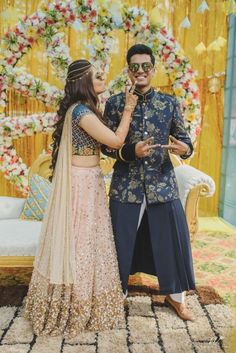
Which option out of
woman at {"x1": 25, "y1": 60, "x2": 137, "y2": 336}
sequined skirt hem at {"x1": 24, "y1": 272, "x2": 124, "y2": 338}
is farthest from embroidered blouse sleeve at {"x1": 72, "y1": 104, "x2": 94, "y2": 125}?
sequined skirt hem at {"x1": 24, "y1": 272, "x2": 124, "y2": 338}

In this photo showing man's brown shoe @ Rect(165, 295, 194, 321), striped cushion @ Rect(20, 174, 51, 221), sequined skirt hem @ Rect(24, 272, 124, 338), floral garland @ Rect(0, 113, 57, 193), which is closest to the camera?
sequined skirt hem @ Rect(24, 272, 124, 338)

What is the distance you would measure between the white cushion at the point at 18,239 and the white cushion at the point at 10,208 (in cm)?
27

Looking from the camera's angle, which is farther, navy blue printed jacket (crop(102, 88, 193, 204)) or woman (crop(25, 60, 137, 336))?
navy blue printed jacket (crop(102, 88, 193, 204))

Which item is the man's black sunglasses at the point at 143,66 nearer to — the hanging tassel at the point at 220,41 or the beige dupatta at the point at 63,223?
the beige dupatta at the point at 63,223

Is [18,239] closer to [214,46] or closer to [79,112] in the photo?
[79,112]

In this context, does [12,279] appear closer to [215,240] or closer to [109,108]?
[109,108]

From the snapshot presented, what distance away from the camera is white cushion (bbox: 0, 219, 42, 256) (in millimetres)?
2871

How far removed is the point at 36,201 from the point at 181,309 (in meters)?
1.41

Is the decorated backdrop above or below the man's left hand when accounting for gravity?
above

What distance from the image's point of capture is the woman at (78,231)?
7.76 feet

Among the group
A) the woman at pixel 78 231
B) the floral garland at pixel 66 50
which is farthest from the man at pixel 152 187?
the floral garland at pixel 66 50

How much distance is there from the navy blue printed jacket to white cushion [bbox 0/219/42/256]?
726 millimetres

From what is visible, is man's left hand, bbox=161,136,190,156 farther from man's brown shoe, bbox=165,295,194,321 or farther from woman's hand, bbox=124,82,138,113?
man's brown shoe, bbox=165,295,194,321

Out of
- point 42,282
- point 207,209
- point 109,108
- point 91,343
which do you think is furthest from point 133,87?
point 207,209
